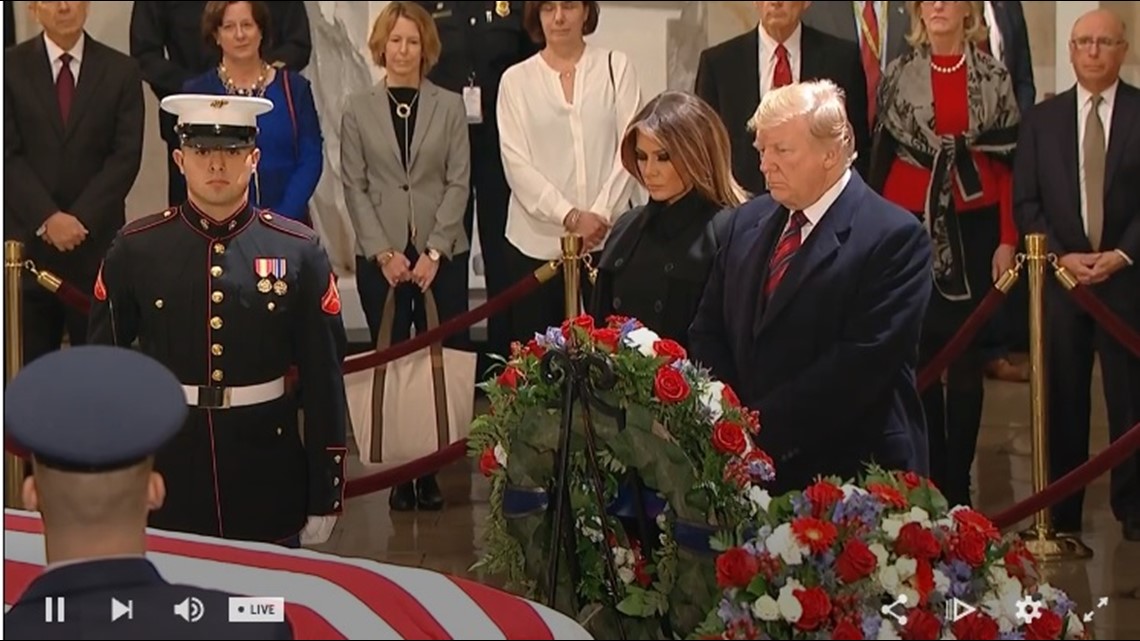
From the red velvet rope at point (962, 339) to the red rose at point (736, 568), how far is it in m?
2.92

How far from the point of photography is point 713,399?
162 inches

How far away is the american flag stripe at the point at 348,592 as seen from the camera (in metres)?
2.94

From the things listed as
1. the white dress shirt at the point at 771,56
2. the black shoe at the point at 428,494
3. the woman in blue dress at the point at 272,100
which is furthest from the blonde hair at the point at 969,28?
the black shoe at the point at 428,494

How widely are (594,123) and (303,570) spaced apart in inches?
149

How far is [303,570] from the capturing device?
10.7 ft

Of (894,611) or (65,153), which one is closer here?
(894,611)

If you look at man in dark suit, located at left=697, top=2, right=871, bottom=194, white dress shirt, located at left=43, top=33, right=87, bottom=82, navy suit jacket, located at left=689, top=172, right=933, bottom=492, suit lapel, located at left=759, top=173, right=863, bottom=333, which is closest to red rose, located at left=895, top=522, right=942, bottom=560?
navy suit jacket, located at left=689, top=172, right=933, bottom=492

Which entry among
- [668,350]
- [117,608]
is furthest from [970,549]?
[117,608]

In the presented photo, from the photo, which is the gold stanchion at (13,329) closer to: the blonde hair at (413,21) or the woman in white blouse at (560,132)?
the blonde hair at (413,21)

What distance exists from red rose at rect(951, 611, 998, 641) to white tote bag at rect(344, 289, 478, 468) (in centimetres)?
303

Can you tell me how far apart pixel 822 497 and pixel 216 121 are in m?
1.73

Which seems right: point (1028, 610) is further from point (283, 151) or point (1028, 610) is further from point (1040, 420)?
point (283, 151)

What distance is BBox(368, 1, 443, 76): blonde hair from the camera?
273 inches

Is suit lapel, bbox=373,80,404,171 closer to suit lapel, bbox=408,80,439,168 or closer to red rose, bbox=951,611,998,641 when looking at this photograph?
suit lapel, bbox=408,80,439,168
